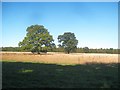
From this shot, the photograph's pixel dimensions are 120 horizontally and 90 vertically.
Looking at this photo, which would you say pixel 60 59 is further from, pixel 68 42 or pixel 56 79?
pixel 68 42

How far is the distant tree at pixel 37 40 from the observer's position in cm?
6675

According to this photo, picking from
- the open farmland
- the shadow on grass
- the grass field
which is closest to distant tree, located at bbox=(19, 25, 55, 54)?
the open farmland

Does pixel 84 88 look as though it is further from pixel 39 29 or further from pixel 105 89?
pixel 39 29

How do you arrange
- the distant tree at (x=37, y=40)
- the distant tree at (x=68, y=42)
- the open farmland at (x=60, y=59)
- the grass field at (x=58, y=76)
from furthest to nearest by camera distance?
the distant tree at (x=68, y=42) → the distant tree at (x=37, y=40) → the open farmland at (x=60, y=59) → the grass field at (x=58, y=76)

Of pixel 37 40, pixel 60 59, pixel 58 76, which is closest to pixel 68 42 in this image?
pixel 37 40

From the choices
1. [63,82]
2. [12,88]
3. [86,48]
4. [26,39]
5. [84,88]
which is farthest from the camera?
[86,48]

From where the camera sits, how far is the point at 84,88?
10141mm

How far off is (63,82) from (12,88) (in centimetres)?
306

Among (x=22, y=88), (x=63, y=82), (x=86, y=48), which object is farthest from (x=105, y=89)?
(x=86, y=48)

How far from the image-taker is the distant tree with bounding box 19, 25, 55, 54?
219 ft

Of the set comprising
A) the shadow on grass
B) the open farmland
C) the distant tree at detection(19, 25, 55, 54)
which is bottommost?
the shadow on grass

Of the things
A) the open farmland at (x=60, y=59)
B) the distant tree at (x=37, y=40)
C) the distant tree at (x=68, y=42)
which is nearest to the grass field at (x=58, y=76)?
the open farmland at (x=60, y=59)

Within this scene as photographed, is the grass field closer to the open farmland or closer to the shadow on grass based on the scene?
the shadow on grass

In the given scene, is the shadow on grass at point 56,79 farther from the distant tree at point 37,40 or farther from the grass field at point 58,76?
the distant tree at point 37,40
